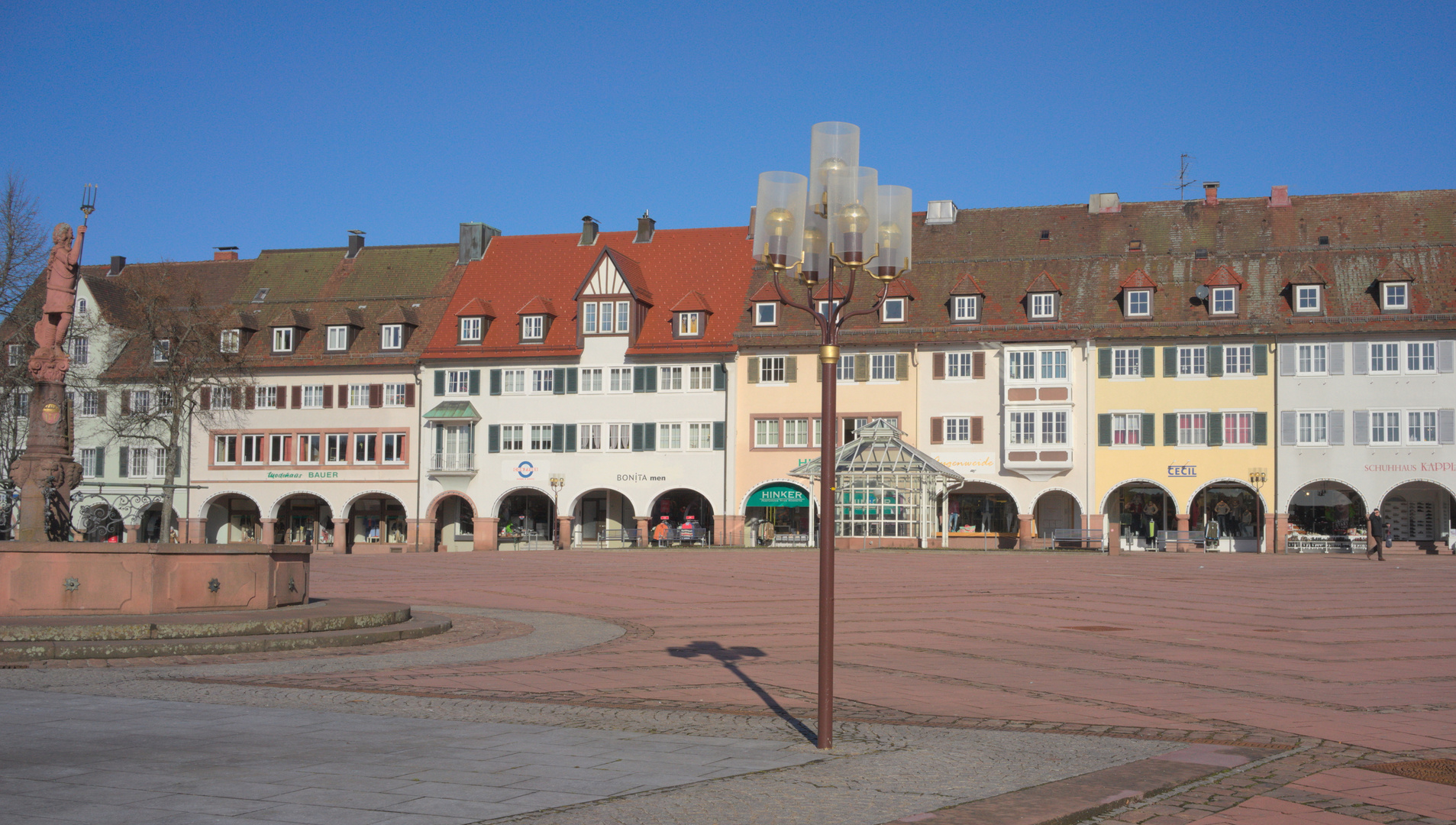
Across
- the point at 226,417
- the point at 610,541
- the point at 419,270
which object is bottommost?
the point at 610,541

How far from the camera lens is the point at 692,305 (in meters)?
55.8

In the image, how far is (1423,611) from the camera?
20.5 meters

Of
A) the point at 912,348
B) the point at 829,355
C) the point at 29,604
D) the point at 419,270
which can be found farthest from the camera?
the point at 419,270

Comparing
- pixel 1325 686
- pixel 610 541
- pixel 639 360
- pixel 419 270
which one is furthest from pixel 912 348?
pixel 1325 686

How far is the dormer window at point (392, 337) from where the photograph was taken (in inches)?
2317

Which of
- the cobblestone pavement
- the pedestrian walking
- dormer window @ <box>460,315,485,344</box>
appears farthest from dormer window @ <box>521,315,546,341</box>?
the cobblestone pavement

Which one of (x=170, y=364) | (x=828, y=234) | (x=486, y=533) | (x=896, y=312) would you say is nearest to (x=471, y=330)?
(x=486, y=533)

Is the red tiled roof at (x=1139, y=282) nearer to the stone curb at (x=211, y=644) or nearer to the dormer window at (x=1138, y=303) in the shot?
the dormer window at (x=1138, y=303)

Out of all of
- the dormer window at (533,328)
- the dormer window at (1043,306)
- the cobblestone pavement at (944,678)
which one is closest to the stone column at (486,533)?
the dormer window at (533,328)

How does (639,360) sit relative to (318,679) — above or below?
above

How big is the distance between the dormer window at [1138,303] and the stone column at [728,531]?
16.8 meters

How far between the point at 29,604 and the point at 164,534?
21.7 feet

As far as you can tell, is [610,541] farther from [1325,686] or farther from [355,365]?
[1325,686]

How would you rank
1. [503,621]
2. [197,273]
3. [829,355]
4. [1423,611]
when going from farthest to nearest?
[197,273] → [1423,611] → [503,621] → [829,355]
